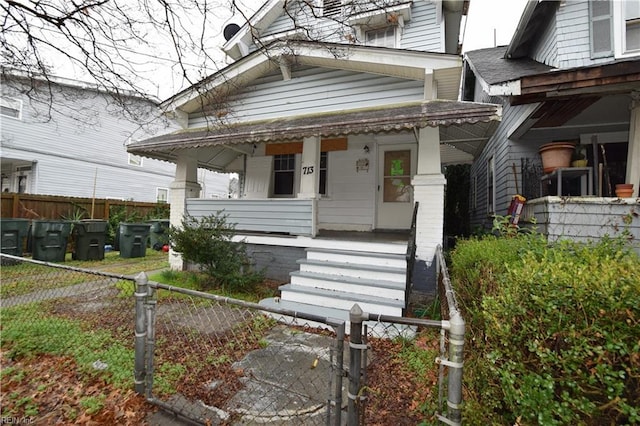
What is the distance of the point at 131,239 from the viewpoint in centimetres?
975

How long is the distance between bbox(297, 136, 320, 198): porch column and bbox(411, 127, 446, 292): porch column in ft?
6.44

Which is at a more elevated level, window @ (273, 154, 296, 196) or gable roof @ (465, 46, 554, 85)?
gable roof @ (465, 46, 554, 85)

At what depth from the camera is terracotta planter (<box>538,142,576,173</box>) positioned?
5.48 meters

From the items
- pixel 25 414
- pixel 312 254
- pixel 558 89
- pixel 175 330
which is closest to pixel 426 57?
pixel 558 89

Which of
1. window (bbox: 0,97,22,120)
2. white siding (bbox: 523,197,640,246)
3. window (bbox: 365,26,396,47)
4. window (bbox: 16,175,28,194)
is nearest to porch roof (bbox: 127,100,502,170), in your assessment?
white siding (bbox: 523,197,640,246)

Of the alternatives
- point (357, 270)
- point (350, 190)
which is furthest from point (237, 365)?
point (350, 190)

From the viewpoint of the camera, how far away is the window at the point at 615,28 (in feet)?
18.3

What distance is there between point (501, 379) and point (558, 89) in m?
4.93

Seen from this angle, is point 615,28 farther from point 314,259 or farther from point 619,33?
point 314,259

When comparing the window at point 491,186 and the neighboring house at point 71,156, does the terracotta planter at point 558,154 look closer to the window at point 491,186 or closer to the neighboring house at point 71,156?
the window at point 491,186

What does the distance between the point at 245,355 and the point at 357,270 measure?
2142 millimetres

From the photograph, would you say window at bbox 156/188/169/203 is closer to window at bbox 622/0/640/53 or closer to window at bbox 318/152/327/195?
window at bbox 318/152/327/195

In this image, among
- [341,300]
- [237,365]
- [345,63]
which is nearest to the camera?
[237,365]

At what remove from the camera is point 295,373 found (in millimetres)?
3021
